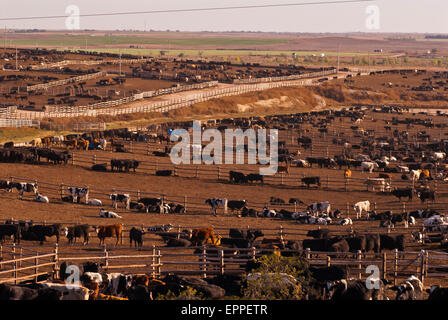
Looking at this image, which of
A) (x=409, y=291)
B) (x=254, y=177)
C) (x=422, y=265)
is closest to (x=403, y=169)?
(x=254, y=177)

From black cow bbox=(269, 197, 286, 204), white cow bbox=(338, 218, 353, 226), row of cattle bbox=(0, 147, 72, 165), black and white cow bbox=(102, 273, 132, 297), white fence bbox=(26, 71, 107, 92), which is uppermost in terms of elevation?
white fence bbox=(26, 71, 107, 92)

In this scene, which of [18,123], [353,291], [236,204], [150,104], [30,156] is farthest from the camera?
[150,104]

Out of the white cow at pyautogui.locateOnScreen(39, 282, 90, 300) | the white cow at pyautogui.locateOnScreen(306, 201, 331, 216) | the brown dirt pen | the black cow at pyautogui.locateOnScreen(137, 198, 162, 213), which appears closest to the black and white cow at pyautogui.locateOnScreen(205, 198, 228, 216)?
the brown dirt pen

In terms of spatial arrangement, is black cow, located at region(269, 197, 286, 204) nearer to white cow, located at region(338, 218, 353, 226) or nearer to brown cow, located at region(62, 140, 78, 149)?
white cow, located at region(338, 218, 353, 226)

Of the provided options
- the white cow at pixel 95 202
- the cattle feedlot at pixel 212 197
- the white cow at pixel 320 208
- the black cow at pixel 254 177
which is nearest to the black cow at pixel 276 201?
the cattle feedlot at pixel 212 197

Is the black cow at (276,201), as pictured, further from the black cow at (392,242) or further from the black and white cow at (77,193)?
the black cow at (392,242)

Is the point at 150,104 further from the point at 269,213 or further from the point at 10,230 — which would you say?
the point at 10,230

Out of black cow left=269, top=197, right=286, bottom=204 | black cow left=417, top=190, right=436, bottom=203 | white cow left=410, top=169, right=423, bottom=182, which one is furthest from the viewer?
white cow left=410, top=169, right=423, bottom=182

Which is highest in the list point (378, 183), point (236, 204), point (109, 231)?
point (109, 231)
